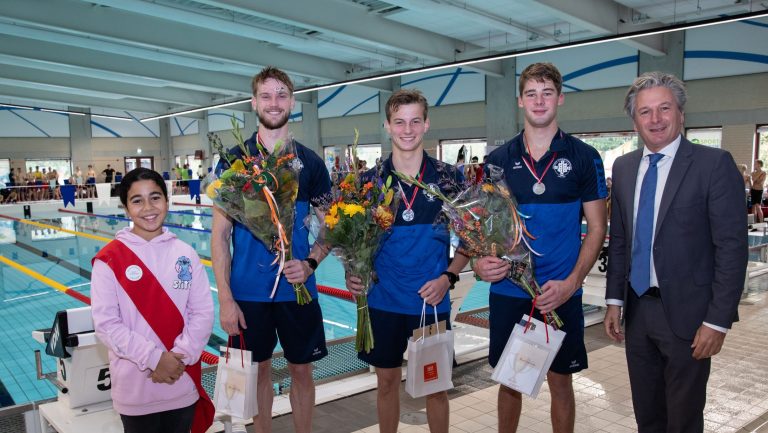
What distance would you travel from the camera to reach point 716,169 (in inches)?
82.0

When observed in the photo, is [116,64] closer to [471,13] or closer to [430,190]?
[471,13]

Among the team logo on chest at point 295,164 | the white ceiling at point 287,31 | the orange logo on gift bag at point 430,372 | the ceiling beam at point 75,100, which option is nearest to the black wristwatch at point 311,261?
the team logo on chest at point 295,164

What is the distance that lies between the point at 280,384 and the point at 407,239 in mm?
1820

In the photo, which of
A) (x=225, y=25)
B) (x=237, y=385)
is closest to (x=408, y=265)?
(x=237, y=385)

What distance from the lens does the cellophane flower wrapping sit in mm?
2344

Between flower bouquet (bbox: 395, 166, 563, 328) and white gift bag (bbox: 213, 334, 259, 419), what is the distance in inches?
39.8

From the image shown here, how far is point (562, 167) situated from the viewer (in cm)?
250

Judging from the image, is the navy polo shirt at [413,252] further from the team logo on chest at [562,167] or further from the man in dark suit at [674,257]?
the man in dark suit at [674,257]

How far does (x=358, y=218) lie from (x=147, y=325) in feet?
2.96

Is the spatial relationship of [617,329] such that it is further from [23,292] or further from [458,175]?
[23,292]

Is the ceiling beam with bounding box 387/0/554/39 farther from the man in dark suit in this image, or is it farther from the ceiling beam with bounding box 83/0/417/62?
the man in dark suit

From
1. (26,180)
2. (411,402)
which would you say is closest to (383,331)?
(411,402)

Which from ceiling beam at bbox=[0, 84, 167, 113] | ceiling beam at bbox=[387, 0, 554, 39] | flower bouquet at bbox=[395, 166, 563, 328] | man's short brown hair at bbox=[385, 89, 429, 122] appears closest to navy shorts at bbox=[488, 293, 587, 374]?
flower bouquet at bbox=[395, 166, 563, 328]

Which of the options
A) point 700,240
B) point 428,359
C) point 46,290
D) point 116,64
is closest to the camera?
point 700,240
